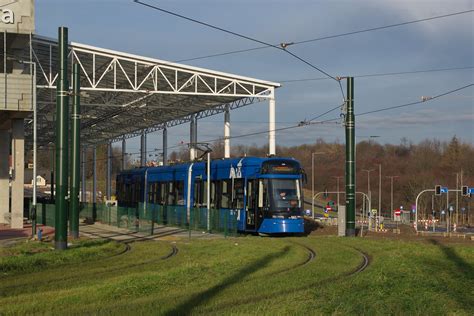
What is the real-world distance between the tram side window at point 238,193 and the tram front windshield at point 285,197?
68.5 inches

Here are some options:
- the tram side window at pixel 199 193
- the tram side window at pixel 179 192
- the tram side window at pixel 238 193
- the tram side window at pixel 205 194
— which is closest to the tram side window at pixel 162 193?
the tram side window at pixel 179 192

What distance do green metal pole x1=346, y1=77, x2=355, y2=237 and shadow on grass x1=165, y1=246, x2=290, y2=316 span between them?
9.69m

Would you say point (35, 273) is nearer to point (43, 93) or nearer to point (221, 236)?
point (221, 236)

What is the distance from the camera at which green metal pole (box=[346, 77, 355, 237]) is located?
1048 inches

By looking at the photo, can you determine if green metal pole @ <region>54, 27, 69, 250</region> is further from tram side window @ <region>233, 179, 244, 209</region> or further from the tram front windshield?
tram side window @ <region>233, 179, 244, 209</region>

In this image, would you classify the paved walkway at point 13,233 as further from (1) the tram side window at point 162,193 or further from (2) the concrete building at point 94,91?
(1) the tram side window at point 162,193

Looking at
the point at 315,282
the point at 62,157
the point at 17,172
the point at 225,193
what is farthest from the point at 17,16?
the point at 315,282

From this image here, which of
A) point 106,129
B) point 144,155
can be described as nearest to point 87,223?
point 144,155

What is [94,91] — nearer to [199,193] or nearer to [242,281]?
[199,193]

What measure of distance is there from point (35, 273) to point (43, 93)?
40328 mm

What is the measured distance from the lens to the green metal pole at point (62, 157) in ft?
65.5

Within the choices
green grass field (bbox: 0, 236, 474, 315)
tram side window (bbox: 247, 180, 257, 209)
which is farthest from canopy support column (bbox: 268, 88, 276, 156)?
green grass field (bbox: 0, 236, 474, 315)

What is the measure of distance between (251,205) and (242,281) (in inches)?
567

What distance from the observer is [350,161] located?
2653cm
